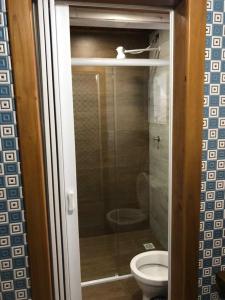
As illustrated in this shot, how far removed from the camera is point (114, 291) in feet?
7.04

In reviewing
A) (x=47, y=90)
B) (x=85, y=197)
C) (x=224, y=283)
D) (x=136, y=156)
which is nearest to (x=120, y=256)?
(x=85, y=197)

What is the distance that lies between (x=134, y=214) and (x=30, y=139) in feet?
7.29

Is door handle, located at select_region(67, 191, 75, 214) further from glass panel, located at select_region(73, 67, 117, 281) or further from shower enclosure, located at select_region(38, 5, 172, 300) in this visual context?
glass panel, located at select_region(73, 67, 117, 281)

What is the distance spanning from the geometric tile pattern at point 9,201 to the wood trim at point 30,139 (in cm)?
3

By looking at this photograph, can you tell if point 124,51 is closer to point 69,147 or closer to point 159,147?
point 159,147

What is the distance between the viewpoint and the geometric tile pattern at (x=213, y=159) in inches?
43.0

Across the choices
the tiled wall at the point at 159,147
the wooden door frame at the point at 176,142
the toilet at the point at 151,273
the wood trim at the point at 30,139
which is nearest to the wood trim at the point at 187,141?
the wooden door frame at the point at 176,142

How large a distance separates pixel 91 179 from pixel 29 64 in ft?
6.71

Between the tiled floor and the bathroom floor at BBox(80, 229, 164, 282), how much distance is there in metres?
0.11

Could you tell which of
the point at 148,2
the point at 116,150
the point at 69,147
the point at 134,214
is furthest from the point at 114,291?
the point at 148,2

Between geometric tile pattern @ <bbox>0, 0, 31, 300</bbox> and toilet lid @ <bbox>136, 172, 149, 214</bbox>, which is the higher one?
geometric tile pattern @ <bbox>0, 0, 31, 300</bbox>

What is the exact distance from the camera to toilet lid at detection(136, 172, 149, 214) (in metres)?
2.84

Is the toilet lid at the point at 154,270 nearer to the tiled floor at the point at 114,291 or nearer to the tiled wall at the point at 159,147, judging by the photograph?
the tiled floor at the point at 114,291

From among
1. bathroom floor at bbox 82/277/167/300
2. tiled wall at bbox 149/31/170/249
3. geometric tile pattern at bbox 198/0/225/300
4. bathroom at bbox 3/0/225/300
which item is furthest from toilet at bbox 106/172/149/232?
geometric tile pattern at bbox 198/0/225/300
